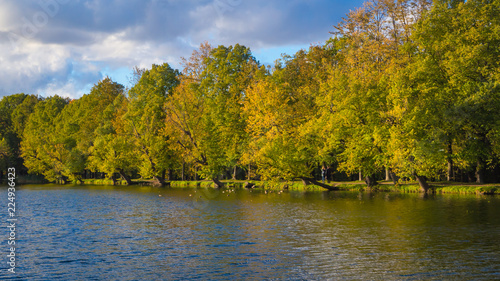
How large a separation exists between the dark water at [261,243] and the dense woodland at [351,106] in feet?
49.8

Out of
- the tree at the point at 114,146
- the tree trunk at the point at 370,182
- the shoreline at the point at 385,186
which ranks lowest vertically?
the shoreline at the point at 385,186

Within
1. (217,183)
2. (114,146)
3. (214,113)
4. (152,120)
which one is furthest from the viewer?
(114,146)

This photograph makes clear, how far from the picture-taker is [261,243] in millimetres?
22188

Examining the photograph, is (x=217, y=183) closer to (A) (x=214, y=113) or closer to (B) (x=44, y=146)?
(A) (x=214, y=113)

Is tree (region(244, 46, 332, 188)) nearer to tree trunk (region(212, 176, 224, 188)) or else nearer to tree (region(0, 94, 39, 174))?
tree trunk (region(212, 176, 224, 188))

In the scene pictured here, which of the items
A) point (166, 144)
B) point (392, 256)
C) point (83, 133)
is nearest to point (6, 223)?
point (392, 256)

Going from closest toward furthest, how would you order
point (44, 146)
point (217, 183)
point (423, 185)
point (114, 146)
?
1. point (423, 185)
2. point (217, 183)
3. point (114, 146)
4. point (44, 146)

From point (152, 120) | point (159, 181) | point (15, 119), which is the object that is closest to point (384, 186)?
point (159, 181)

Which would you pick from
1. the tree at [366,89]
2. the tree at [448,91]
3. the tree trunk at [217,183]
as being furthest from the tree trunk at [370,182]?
the tree trunk at [217,183]

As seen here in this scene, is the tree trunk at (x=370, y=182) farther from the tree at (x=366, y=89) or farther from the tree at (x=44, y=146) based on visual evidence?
the tree at (x=44, y=146)

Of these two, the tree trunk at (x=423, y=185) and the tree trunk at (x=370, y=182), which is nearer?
the tree trunk at (x=423, y=185)

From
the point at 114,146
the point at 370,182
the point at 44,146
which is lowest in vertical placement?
the point at 370,182

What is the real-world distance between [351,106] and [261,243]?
118 feet

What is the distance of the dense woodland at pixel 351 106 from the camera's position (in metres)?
49.7
